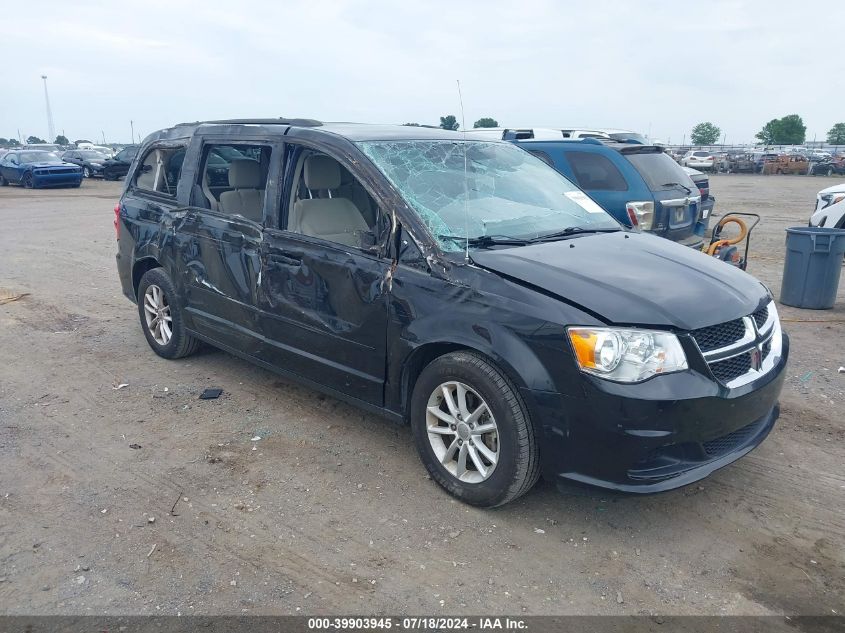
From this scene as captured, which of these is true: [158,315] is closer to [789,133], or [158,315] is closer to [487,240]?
[487,240]

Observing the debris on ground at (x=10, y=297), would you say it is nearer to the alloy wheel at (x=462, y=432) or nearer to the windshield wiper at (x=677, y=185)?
the alloy wheel at (x=462, y=432)

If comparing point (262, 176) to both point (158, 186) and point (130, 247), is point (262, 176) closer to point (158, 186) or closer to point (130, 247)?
point (158, 186)

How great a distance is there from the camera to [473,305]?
339 centimetres

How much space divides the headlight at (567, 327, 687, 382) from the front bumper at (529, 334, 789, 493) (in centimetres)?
5

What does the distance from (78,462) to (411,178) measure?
2.56 m

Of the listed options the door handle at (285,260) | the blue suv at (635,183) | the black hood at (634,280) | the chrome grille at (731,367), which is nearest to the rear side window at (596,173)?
the blue suv at (635,183)

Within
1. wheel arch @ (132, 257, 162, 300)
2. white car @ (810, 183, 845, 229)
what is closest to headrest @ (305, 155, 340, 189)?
wheel arch @ (132, 257, 162, 300)

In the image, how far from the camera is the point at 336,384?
4176 millimetres

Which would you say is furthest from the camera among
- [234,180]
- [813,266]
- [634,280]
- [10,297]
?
[10,297]

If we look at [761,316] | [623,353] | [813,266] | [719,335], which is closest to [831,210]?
[813,266]

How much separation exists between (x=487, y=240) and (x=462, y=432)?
103cm

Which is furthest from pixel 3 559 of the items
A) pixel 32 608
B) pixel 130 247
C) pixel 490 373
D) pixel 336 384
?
pixel 130 247

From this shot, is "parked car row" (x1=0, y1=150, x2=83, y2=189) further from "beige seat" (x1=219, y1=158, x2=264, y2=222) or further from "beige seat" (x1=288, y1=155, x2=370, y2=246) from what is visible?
"beige seat" (x1=288, y1=155, x2=370, y2=246)

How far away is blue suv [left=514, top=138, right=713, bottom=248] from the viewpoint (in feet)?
25.5
